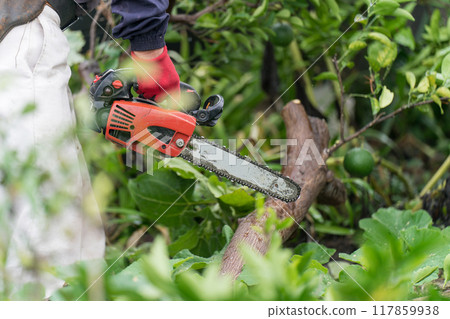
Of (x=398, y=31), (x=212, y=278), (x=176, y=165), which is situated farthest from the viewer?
(x=398, y=31)

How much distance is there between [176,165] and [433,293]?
929mm

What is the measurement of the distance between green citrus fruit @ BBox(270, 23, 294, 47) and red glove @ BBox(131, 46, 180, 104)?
686 millimetres

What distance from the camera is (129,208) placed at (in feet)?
6.08

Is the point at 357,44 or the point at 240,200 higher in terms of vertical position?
the point at 357,44

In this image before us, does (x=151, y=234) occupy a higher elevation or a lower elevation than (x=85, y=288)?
lower

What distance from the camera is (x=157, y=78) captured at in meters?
1.23

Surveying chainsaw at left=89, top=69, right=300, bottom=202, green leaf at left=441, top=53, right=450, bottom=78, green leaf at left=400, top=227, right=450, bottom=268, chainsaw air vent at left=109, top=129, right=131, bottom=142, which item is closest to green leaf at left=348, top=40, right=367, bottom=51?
green leaf at left=441, top=53, right=450, bottom=78

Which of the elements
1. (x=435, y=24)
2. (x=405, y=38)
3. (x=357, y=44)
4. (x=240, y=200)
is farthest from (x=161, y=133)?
(x=435, y=24)

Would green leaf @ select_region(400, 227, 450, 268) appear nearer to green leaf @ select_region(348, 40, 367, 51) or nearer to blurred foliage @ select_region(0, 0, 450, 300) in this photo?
blurred foliage @ select_region(0, 0, 450, 300)

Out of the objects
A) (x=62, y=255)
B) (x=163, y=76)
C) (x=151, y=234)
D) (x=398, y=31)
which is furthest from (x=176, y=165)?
(x=398, y=31)

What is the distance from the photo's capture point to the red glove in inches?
48.0

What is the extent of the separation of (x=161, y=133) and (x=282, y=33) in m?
0.81

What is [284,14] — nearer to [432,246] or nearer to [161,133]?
[161,133]

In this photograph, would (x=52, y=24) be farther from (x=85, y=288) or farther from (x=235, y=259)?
(x=85, y=288)
